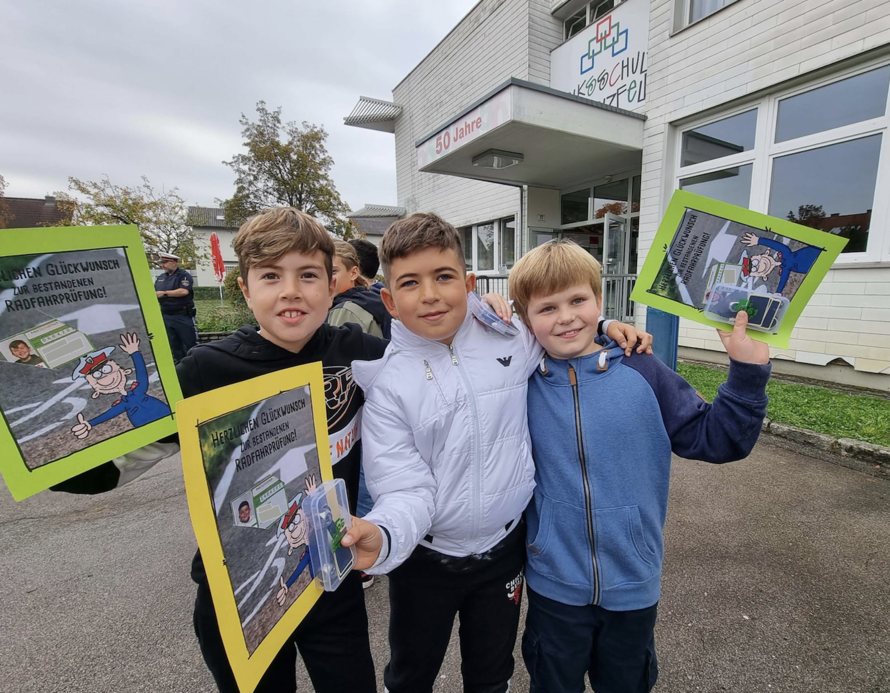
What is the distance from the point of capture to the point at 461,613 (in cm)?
146

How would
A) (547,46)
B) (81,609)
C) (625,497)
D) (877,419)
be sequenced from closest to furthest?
(625,497) < (81,609) < (877,419) < (547,46)

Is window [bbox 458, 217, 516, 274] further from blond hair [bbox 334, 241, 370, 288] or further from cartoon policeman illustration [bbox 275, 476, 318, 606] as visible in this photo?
cartoon policeman illustration [bbox 275, 476, 318, 606]

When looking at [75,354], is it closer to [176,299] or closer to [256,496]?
[256,496]

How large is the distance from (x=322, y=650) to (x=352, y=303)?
5.88 feet

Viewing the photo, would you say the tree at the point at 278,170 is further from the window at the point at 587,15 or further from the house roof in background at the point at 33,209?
the house roof in background at the point at 33,209

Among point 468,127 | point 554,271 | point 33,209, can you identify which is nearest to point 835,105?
point 468,127

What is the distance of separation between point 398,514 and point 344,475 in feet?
1.26

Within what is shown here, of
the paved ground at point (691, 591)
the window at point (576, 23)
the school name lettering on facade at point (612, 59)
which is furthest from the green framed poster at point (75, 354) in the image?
the window at point (576, 23)

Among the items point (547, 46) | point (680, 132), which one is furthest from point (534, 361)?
point (547, 46)

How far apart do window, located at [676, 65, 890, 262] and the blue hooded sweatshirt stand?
557 cm

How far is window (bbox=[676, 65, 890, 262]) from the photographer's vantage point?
186 inches

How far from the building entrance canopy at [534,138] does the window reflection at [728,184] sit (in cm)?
115

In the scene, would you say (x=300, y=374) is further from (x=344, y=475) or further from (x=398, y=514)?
→ (x=344, y=475)

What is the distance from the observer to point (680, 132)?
663 centimetres
